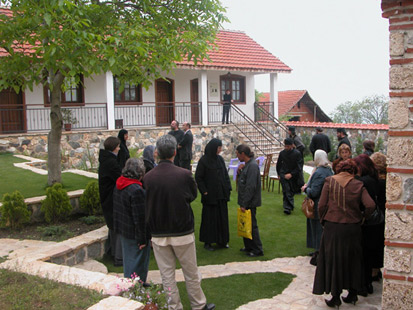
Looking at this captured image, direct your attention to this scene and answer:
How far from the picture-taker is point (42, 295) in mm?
3779

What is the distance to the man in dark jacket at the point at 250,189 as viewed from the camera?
19.9 ft

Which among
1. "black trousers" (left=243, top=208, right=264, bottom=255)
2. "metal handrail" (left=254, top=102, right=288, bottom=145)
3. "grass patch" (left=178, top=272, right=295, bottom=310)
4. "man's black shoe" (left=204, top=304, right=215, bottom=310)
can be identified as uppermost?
"metal handrail" (left=254, top=102, right=288, bottom=145)

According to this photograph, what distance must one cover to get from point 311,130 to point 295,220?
38.2 ft

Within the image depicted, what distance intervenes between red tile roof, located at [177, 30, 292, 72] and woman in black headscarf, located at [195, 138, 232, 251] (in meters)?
11.7

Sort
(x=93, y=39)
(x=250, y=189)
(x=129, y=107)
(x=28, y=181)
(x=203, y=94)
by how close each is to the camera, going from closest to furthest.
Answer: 1. (x=250, y=189)
2. (x=93, y=39)
3. (x=28, y=181)
4. (x=129, y=107)
5. (x=203, y=94)

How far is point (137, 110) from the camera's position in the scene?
18250 mm

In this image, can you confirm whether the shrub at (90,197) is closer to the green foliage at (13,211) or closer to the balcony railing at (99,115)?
the green foliage at (13,211)

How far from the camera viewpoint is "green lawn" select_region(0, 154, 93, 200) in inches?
321

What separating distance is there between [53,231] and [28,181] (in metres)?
2.85

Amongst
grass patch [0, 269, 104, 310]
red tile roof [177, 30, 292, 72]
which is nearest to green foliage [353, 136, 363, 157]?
red tile roof [177, 30, 292, 72]

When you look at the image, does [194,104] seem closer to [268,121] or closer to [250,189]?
[268,121]

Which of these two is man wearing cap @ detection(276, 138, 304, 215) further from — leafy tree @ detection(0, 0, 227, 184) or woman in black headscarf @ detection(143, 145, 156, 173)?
woman in black headscarf @ detection(143, 145, 156, 173)

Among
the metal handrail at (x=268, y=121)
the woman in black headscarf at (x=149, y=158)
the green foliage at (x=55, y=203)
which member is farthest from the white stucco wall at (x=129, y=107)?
the woman in black headscarf at (x=149, y=158)

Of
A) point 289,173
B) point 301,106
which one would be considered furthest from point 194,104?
point 301,106
